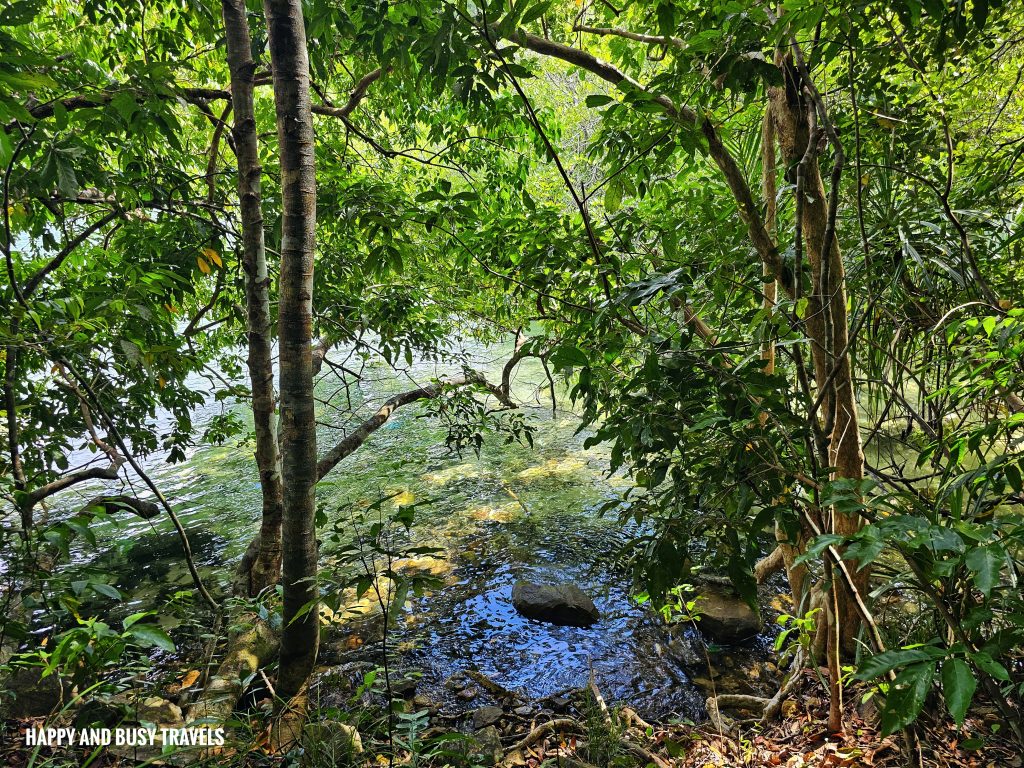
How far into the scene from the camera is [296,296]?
5.88 feet

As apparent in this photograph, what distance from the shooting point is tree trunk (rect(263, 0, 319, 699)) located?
66.2 inches

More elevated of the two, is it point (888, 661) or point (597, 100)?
point (597, 100)

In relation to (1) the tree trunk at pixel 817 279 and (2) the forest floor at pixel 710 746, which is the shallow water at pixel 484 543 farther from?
(1) the tree trunk at pixel 817 279

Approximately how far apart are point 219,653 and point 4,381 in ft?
6.37

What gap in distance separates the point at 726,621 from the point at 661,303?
2.80 m

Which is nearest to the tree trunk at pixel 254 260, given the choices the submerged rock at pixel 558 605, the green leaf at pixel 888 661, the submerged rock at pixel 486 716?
the submerged rock at pixel 486 716

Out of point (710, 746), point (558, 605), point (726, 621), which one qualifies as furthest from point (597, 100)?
point (558, 605)

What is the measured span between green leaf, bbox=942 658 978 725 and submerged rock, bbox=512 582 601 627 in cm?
361

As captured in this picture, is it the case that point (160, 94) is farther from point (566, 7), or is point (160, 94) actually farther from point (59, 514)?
point (59, 514)

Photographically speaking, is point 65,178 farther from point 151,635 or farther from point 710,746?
point 710,746

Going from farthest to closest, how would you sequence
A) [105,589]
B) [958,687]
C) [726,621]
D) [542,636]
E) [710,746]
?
[542,636] < [726,621] < [710,746] < [105,589] < [958,687]

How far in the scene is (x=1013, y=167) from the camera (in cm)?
262

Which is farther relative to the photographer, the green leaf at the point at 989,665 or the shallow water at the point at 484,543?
the shallow water at the point at 484,543

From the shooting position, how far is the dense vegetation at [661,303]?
1359 mm
